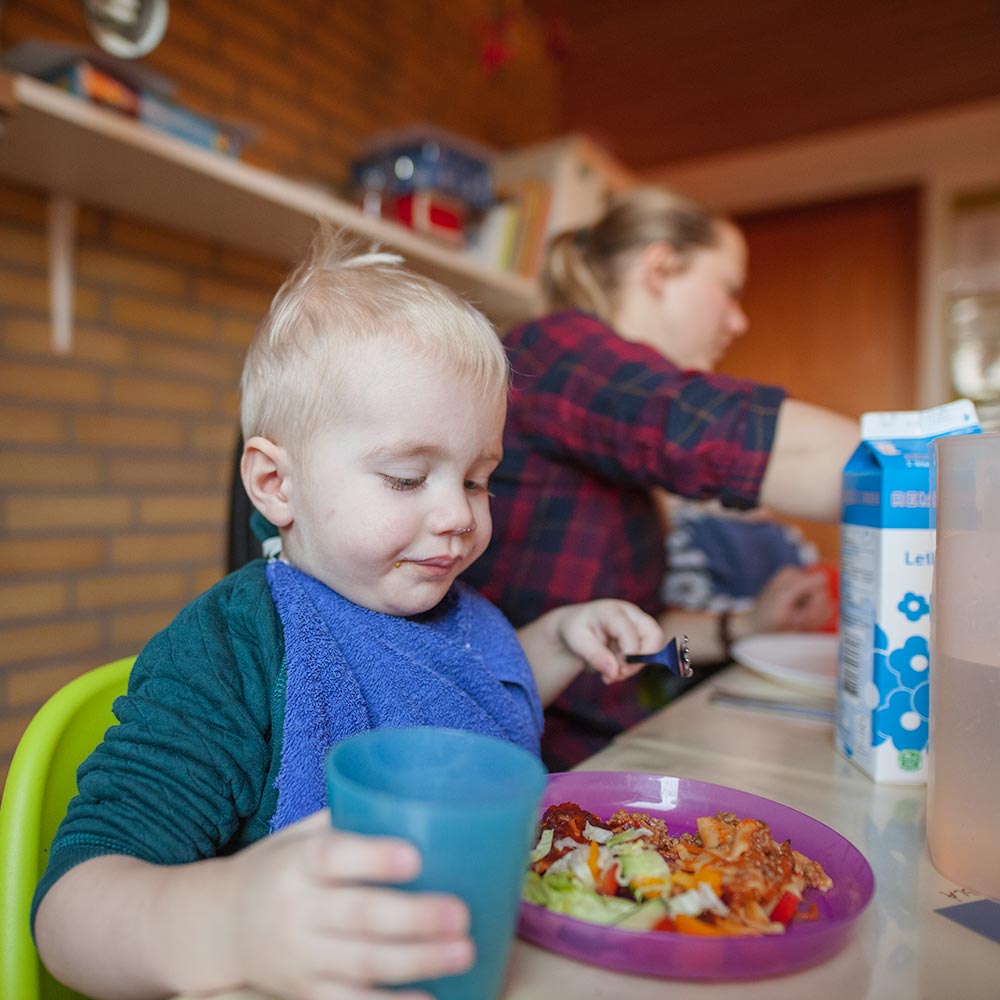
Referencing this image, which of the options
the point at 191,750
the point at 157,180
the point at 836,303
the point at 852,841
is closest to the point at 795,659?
the point at 852,841

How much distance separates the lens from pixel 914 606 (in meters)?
0.75

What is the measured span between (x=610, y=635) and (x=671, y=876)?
346 millimetres

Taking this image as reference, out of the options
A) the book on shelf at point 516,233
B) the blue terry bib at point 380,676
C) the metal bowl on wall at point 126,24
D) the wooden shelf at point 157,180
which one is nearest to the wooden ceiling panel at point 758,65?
the book on shelf at point 516,233

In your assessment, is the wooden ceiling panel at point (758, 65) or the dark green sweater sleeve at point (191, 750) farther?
the wooden ceiling panel at point (758, 65)

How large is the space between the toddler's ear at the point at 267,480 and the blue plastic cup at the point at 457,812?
33cm

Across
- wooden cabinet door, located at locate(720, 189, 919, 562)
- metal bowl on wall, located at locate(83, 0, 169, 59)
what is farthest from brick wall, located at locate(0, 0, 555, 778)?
wooden cabinet door, located at locate(720, 189, 919, 562)

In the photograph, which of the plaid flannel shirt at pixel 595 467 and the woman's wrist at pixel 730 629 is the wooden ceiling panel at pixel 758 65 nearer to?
the woman's wrist at pixel 730 629

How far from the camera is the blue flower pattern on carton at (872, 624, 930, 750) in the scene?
756 mm

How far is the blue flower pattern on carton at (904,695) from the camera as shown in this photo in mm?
756

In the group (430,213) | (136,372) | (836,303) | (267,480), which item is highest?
(836,303)

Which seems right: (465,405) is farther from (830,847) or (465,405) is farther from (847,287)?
(847,287)

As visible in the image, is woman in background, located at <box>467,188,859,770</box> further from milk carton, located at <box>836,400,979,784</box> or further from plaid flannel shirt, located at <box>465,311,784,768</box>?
milk carton, located at <box>836,400,979,784</box>

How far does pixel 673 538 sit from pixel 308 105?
5.38 feet

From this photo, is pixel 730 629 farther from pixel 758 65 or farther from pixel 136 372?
pixel 758 65
